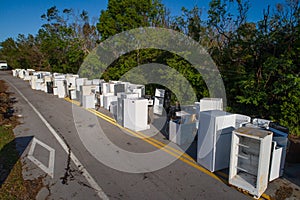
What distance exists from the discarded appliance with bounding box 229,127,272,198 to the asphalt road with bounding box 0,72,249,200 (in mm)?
239

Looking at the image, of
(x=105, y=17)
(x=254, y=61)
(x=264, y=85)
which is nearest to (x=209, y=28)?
(x=254, y=61)

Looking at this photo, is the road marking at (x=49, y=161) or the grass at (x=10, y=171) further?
the road marking at (x=49, y=161)

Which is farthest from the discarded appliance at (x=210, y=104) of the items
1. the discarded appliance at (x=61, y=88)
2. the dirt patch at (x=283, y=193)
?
the discarded appliance at (x=61, y=88)

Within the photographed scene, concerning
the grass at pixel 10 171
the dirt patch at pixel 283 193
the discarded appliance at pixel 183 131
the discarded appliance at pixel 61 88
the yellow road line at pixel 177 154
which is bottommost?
the grass at pixel 10 171

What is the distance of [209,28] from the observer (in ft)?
31.9

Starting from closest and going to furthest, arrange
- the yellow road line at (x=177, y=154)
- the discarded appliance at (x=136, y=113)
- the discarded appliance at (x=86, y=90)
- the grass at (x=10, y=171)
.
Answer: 1. the grass at (x=10, y=171)
2. the yellow road line at (x=177, y=154)
3. the discarded appliance at (x=136, y=113)
4. the discarded appliance at (x=86, y=90)

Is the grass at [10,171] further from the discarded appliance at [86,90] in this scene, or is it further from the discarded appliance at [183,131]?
the discarded appliance at [86,90]

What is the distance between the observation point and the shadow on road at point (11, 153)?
4.39 metres

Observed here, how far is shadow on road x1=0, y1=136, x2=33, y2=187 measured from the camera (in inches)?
173

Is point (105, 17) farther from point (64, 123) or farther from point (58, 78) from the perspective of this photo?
point (64, 123)

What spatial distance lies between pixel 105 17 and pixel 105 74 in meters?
5.36

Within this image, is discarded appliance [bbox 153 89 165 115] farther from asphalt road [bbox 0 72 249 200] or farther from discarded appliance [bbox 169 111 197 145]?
discarded appliance [bbox 169 111 197 145]

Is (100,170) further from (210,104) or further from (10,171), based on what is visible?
(210,104)

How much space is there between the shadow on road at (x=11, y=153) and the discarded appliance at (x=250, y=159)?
4577 mm
